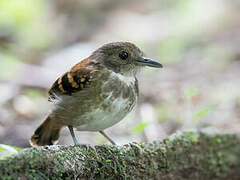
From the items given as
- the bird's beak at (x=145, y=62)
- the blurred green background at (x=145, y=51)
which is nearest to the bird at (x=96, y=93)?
the bird's beak at (x=145, y=62)

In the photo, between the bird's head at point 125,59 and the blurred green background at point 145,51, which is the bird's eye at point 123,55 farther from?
the blurred green background at point 145,51

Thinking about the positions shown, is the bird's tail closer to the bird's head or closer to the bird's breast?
the bird's breast

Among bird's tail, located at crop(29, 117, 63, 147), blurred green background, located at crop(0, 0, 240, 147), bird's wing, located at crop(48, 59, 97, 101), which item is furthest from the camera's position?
blurred green background, located at crop(0, 0, 240, 147)

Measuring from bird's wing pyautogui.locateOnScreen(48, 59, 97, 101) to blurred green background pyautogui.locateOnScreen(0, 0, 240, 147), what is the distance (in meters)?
1.00

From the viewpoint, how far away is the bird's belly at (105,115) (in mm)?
3949

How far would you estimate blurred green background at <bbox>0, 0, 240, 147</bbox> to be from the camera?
20.9 ft

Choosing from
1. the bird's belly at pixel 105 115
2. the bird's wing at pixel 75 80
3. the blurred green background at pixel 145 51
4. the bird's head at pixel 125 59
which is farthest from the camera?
the blurred green background at pixel 145 51

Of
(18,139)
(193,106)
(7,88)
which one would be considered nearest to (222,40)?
(193,106)

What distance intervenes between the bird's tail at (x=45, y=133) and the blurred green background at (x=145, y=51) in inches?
34.8

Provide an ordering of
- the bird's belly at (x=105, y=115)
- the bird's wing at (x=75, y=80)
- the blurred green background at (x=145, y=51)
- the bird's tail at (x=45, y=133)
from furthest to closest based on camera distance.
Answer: the blurred green background at (x=145, y=51) < the bird's tail at (x=45, y=133) < the bird's wing at (x=75, y=80) < the bird's belly at (x=105, y=115)

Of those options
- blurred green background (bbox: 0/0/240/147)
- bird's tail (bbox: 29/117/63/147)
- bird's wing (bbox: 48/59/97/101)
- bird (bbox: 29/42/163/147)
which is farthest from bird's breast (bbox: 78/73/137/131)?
blurred green background (bbox: 0/0/240/147)

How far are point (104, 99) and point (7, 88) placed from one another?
3.89 meters

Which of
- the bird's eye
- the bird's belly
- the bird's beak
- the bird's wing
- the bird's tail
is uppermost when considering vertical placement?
the bird's eye

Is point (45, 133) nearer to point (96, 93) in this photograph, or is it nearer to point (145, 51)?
point (96, 93)
